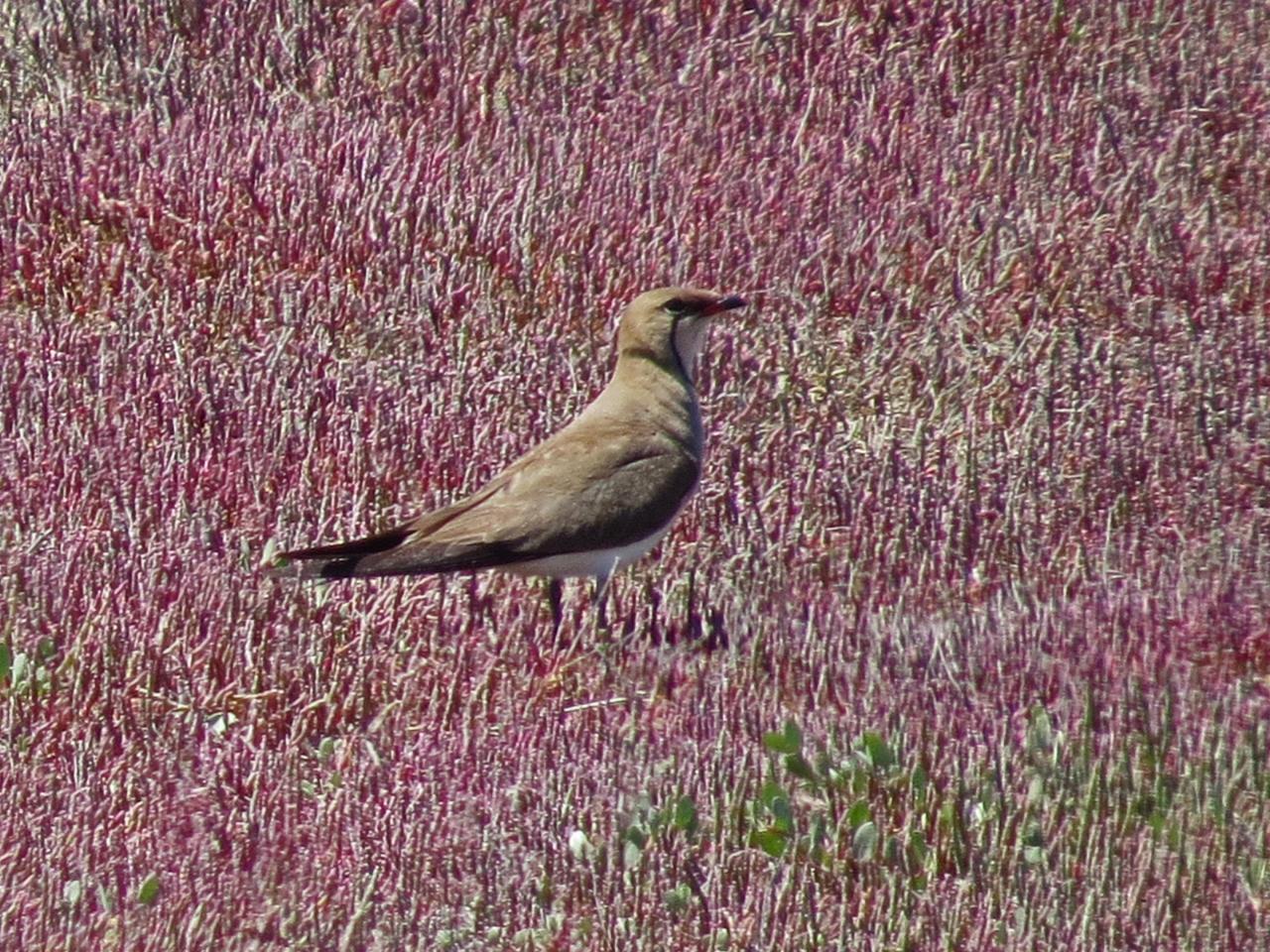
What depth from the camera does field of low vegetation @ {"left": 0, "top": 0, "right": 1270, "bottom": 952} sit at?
14.4 ft

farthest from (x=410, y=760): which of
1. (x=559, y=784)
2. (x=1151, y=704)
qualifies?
(x=1151, y=704)

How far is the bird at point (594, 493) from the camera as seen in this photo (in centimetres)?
546

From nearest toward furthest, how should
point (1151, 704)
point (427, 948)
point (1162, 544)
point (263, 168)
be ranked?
point (427, 948) → point (1151, 704) → point (1162, 544) → point (263, 168)

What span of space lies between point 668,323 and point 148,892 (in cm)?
277

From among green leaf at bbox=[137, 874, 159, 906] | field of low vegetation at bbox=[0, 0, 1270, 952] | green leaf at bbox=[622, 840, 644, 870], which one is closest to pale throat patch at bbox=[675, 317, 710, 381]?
field of low vegetation at bbox=[0, 0, 1270, 952]

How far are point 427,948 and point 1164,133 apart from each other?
5136 mm

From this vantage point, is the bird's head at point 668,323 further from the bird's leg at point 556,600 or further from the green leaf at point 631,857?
the green leaf at point 631,857

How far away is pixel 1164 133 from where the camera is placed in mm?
8234

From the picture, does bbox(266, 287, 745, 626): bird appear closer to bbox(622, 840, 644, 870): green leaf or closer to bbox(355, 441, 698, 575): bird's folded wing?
bbox(355, 441, 698, 575): bird's folded wing

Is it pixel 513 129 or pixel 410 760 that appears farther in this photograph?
pixel 513 129

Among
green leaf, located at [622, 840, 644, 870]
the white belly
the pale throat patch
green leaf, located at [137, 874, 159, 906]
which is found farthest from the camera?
the pale throat patch

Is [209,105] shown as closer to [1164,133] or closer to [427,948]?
[1164,133]

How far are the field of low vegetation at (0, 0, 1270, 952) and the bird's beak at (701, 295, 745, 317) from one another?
0.44 m

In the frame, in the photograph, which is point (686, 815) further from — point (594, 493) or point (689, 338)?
point (689, 338)
